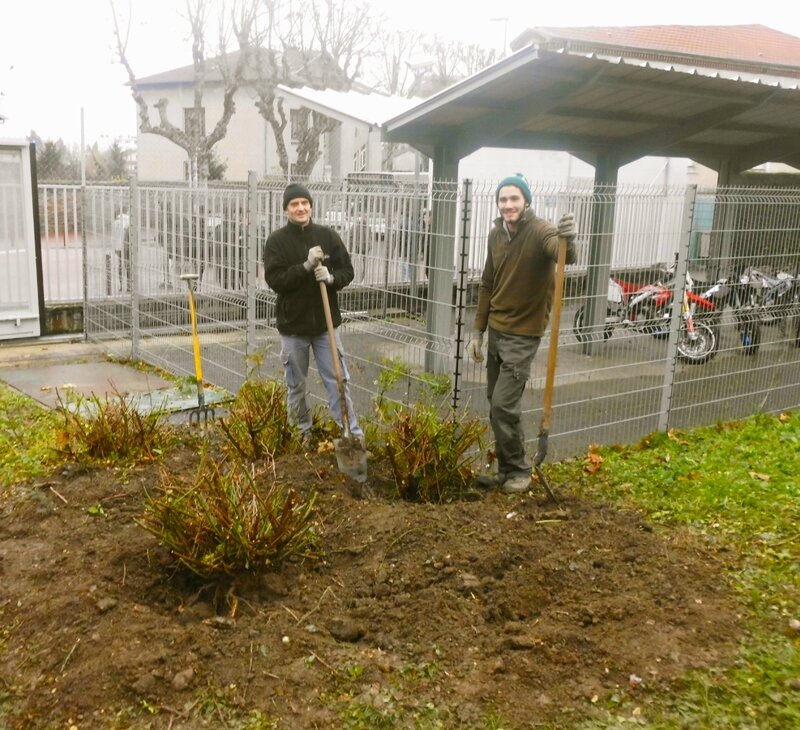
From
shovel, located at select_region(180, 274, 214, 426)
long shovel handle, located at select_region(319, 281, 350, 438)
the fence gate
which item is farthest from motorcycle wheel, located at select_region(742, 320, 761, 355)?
the fence gate

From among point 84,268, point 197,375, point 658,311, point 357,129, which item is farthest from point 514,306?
point 357,129

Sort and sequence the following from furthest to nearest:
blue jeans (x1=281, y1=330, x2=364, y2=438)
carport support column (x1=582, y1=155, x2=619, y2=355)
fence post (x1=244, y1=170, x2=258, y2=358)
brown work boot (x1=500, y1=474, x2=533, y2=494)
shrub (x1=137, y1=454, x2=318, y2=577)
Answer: fence post (x1=244, y1=170, x2=258, y2=358) < carport support column (x1=582, y1=155, x2=619, y2=355) < blue jeans (x1=281, y1=330, x2=364, y2=438) < brown work boot (x1=500, y1=474, x2=533, y2=494) < shrub (x1=137, y1=454, x2=318, y2=577)

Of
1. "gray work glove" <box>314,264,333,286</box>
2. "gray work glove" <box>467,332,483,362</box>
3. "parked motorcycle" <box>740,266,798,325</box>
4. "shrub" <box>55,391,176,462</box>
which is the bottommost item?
"shrub" <box>55,391,176,462</box>

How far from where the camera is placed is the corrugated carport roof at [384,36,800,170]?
7453 millimetres

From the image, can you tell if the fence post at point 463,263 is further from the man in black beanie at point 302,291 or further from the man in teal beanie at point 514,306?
the man in black beanie at point 302,291

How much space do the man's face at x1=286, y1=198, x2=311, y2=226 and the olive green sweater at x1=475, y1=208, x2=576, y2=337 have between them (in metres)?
1.28

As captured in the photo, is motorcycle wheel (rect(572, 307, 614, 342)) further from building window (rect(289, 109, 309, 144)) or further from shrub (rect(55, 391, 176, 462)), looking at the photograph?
building window (rect(289, 109, 309, 144))

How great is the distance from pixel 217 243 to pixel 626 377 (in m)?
3.67

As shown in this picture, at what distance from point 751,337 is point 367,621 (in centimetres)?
524

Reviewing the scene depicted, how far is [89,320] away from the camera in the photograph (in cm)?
1120

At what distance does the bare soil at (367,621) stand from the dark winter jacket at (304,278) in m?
1.50

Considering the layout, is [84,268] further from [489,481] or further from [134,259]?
[489,481]

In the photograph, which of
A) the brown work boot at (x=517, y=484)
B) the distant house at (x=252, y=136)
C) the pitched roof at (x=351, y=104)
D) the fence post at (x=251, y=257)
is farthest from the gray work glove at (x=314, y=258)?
the distant house at (x=252, y=136)

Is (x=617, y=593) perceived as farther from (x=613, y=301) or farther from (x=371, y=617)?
(x=613, y=301)
